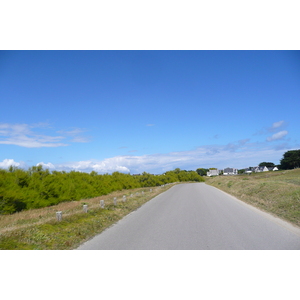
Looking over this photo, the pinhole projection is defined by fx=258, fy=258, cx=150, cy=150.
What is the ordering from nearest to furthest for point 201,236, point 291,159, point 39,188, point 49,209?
point 201,236 → point 49,209 → point 39,188 → point 291,159

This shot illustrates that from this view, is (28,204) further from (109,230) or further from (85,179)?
(85,179)

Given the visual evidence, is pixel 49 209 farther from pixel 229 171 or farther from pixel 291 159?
pixel 229 171

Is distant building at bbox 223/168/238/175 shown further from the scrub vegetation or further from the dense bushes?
the dense bushes

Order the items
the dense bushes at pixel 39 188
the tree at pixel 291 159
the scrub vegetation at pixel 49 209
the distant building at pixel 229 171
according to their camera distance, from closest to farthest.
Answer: the scrub vegetation at pixel 49 209 → the dense bushes at pixel 39 188 → the tree at pixel 291 159 → the distant building at pixel 229 171

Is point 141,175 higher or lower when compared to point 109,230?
higher

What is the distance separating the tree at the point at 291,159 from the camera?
101938mm

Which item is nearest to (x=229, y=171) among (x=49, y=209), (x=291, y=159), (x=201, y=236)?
(x=291, y=159)

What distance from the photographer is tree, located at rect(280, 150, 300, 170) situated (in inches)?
4013

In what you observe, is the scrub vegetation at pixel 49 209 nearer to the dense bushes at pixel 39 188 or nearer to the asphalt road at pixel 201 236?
the dense bushes at pixel 39 188

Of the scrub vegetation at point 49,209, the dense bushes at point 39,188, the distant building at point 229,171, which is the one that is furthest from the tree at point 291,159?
the dense bushes at point 39,188

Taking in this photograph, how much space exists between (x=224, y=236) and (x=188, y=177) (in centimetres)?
9895

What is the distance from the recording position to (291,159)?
10338 cm
